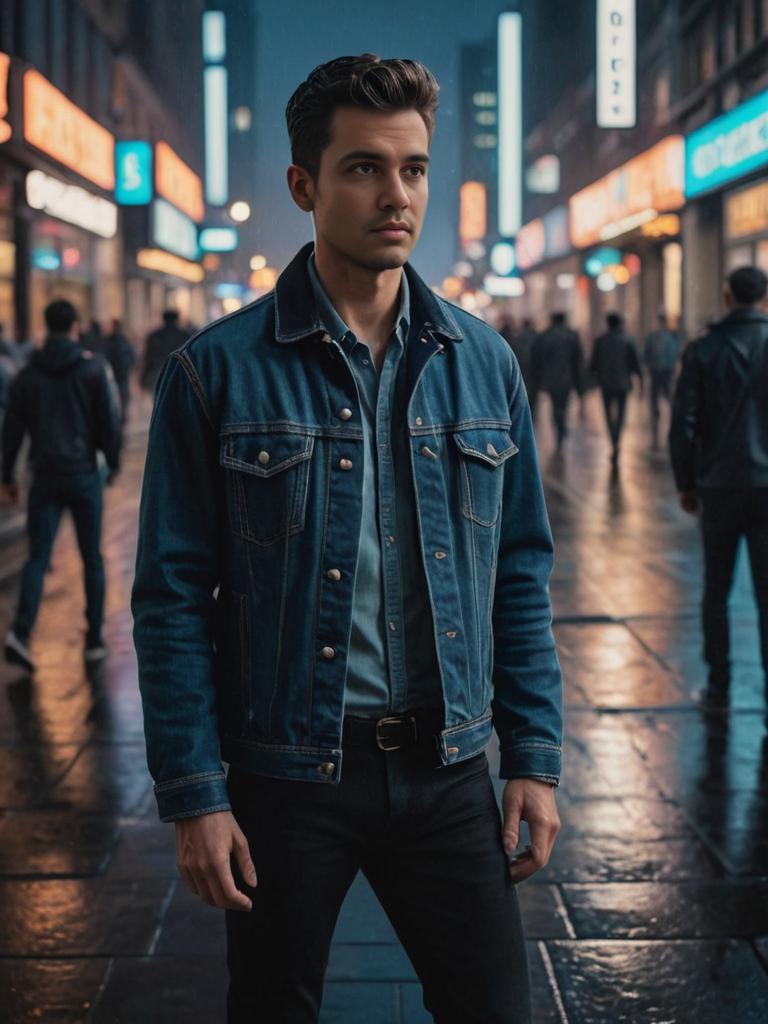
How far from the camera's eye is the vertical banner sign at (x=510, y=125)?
6675 centimetres

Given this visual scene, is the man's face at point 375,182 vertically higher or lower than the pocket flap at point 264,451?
higher

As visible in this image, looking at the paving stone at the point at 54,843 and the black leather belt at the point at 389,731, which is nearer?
the black leather belt at the point at 389,731

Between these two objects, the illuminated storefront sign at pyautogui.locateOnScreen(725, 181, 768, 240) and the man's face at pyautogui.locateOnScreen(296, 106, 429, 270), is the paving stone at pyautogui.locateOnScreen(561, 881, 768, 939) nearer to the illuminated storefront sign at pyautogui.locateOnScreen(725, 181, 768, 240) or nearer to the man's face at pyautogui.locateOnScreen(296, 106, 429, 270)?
the man's face at pyautogui.locateOnScreen(296, 106, 429, 270)

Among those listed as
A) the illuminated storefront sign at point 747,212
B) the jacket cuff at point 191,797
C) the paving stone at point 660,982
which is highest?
the illuminated storefront sign at point 747,212

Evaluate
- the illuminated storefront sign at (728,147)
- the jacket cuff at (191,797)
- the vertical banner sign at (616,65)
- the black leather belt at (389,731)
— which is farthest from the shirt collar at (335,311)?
the vertical banner sign at (616,65)

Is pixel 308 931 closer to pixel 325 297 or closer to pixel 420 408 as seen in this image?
pixel 420 408

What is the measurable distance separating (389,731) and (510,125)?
69.3 m

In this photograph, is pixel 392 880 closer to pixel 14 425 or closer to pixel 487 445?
pixel 487 445

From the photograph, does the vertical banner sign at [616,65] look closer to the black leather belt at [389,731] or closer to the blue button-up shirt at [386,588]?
the blue button-up shirt at [386,588]

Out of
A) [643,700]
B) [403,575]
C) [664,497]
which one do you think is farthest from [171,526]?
[664,497]

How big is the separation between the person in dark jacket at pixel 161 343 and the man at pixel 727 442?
959cm

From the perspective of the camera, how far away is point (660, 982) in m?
3.95

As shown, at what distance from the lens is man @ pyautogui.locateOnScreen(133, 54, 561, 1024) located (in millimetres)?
2311

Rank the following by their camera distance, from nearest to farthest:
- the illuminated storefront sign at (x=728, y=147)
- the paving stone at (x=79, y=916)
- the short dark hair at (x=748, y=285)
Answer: the paving stone at (x=79, y=916) → the short dark hair at (x=748, y=285) → the illuminated storefront sign at (x=728, y=147)
